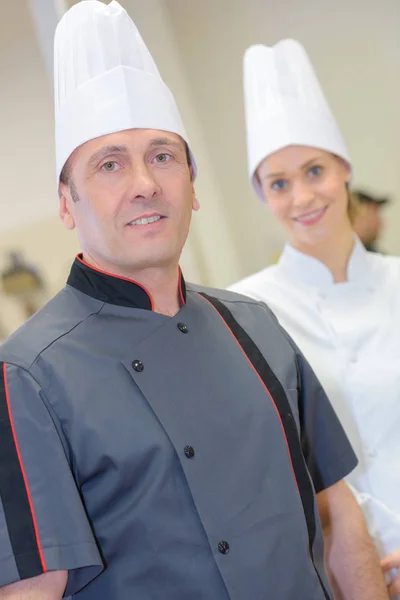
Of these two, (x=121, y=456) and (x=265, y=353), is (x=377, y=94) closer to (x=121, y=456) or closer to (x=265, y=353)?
(x=265, y=353)

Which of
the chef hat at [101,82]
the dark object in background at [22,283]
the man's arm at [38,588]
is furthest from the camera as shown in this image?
the dark object in background at [22,283]

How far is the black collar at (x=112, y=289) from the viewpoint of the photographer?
968 mm

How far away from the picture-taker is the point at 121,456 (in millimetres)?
846

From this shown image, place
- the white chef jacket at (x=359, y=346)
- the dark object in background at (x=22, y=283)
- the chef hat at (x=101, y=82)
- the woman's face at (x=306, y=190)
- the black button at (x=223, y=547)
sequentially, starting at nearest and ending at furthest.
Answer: the black button at (x=223, y=547)
the chef hat at (x=101, y=82)
the white chef jacket at (x=359, y=346)
the woman's face at (x=306, y=190)
the dark object in background at (x=22, y=283)

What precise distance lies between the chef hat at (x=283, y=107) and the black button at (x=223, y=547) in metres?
0.91

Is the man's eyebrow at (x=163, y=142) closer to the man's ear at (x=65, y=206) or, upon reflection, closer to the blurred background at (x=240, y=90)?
the man's ear at (x=65, y=206)

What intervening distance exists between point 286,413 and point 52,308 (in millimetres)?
392

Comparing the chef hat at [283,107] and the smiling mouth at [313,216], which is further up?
the chef hat at [283,107]

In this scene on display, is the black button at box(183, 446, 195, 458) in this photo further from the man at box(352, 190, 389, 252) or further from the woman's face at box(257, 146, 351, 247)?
the man at box(352, 190, 389, 252)

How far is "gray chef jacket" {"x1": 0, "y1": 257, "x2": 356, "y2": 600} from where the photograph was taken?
801 millimetres

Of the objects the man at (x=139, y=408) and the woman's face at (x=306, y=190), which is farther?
the woman's face at (x=306, y=190)

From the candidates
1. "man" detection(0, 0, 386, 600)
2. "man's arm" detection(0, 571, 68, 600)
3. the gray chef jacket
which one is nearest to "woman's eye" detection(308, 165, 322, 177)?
"man" detection(0, 0, 386, 600)

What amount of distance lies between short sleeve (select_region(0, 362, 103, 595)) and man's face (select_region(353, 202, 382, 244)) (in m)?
1.82

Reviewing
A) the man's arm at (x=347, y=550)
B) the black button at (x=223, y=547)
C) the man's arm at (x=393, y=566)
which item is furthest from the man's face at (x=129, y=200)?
the man's arm at (x=393, y=566)
